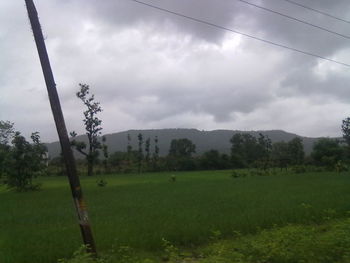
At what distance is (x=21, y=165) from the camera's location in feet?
117

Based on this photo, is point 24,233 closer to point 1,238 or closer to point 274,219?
point 1,238

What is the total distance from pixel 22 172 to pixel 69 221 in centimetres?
2336

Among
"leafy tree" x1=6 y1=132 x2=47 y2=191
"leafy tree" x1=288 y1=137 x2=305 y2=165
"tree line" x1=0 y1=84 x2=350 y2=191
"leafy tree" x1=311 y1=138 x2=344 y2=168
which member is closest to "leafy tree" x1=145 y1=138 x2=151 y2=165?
"tree line" x1=0 y1=84 x2=350 y2=191

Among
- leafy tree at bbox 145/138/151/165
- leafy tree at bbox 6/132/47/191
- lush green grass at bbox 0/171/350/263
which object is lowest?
lush green grass at bbox 0/171/350/263

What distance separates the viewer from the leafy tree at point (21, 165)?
35406 millimetres

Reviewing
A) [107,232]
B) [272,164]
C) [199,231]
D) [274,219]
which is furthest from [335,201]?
[272,164]

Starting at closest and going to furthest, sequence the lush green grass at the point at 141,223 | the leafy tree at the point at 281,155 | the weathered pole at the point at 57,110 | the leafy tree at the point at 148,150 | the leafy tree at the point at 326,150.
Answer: the weathered pole at the point at 57,110 → the lush green grass at the point at 141,223 → the leafy tree at the point at 326,150 → the leafy tree at the point at 281,155 → the leafy tree at the point at 148,150

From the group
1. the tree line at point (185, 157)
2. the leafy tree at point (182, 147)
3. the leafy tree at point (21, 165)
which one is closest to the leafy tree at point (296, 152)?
the tree line at point (185, 157)

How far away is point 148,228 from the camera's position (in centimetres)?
1180

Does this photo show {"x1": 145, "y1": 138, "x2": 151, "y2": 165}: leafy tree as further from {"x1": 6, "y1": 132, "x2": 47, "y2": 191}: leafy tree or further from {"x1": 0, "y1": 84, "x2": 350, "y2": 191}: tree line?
{"x1": 6, "y1": 132, "x2": 47, "y2": 191}: leafy tree

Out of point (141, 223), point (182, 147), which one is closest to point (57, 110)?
point (141, 223)

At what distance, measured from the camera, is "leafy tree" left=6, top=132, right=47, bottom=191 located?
35.4 meters

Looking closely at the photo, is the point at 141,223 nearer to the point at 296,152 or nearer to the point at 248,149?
the point at 296,152

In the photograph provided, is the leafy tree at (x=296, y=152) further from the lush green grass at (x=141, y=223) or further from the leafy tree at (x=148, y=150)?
the lush green grass at (x=141, y=223)
